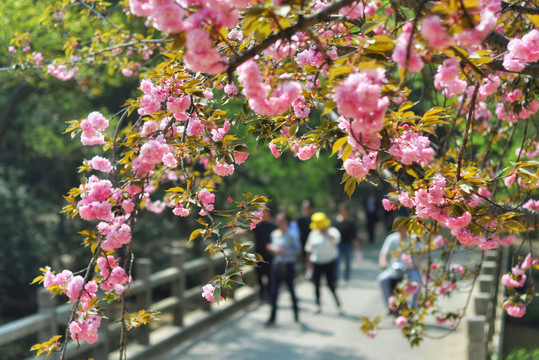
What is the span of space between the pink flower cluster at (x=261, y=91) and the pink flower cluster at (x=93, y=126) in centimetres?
137

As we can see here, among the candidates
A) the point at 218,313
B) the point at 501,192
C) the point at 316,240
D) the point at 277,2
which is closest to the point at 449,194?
the point at 277,2

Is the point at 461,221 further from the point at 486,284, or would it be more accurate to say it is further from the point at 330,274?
the point at 330,274

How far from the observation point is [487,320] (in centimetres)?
749

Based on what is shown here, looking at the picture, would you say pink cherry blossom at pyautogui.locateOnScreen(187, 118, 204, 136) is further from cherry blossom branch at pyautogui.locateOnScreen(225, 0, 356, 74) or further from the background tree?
cherry blossom branch at pyautogui.locateOnScreen(225, 0, 356, 74)

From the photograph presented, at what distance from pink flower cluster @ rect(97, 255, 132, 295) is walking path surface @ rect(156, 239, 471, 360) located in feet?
16.7

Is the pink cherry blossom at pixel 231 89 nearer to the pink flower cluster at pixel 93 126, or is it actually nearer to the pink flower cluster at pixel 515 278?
the pink flower cluster at pixel 93 126

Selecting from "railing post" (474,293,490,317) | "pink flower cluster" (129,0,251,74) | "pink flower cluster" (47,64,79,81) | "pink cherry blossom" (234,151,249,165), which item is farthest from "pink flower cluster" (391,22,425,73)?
"railing post" (474,293,490,317)

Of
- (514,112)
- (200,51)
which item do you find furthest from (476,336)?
(200,51)

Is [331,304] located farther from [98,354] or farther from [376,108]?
[376,108]

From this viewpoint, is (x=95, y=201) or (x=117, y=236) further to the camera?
(x=117, y=236)

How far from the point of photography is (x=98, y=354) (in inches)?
294

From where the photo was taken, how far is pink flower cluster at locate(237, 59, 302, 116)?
2.10 meters

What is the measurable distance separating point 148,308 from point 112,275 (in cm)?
558

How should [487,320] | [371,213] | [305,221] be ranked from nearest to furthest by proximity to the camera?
1. [487,320]
2. [305,221]
3. [371,213]
